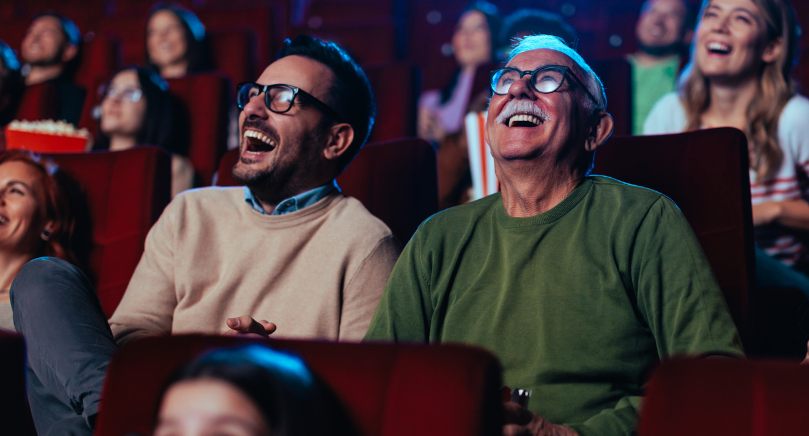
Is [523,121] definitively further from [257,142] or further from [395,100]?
[395,100]

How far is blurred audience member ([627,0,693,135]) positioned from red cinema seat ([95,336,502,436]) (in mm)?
1237

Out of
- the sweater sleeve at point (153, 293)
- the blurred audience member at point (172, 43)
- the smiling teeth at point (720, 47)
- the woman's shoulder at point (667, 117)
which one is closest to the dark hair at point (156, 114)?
the blurred audience member at point (172, 43)

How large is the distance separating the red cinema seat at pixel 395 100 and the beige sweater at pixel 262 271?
677mm

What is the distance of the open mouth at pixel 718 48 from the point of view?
4.08 feet

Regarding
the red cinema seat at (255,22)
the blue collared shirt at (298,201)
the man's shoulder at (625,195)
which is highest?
the red cinema seat at (255,22)

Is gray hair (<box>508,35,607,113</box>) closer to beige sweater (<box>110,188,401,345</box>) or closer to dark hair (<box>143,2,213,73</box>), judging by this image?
beige sweater (<box>110,188,401,345</box>)

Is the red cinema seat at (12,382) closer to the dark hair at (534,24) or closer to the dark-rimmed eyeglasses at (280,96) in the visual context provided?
the dark-rimmed eyeglasses at (280,96)

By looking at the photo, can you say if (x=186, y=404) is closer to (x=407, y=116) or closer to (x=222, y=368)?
(x=222, y=368)

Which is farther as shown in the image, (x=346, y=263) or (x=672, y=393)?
(x=346, y=263)

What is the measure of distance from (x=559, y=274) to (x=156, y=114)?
1191 mm

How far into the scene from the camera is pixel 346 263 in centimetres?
85

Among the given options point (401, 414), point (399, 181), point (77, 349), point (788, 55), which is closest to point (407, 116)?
point (399, 181)

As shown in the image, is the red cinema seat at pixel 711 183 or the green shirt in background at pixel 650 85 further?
the green shirt in background at pixel 650 85

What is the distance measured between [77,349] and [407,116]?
1016 millimetres
